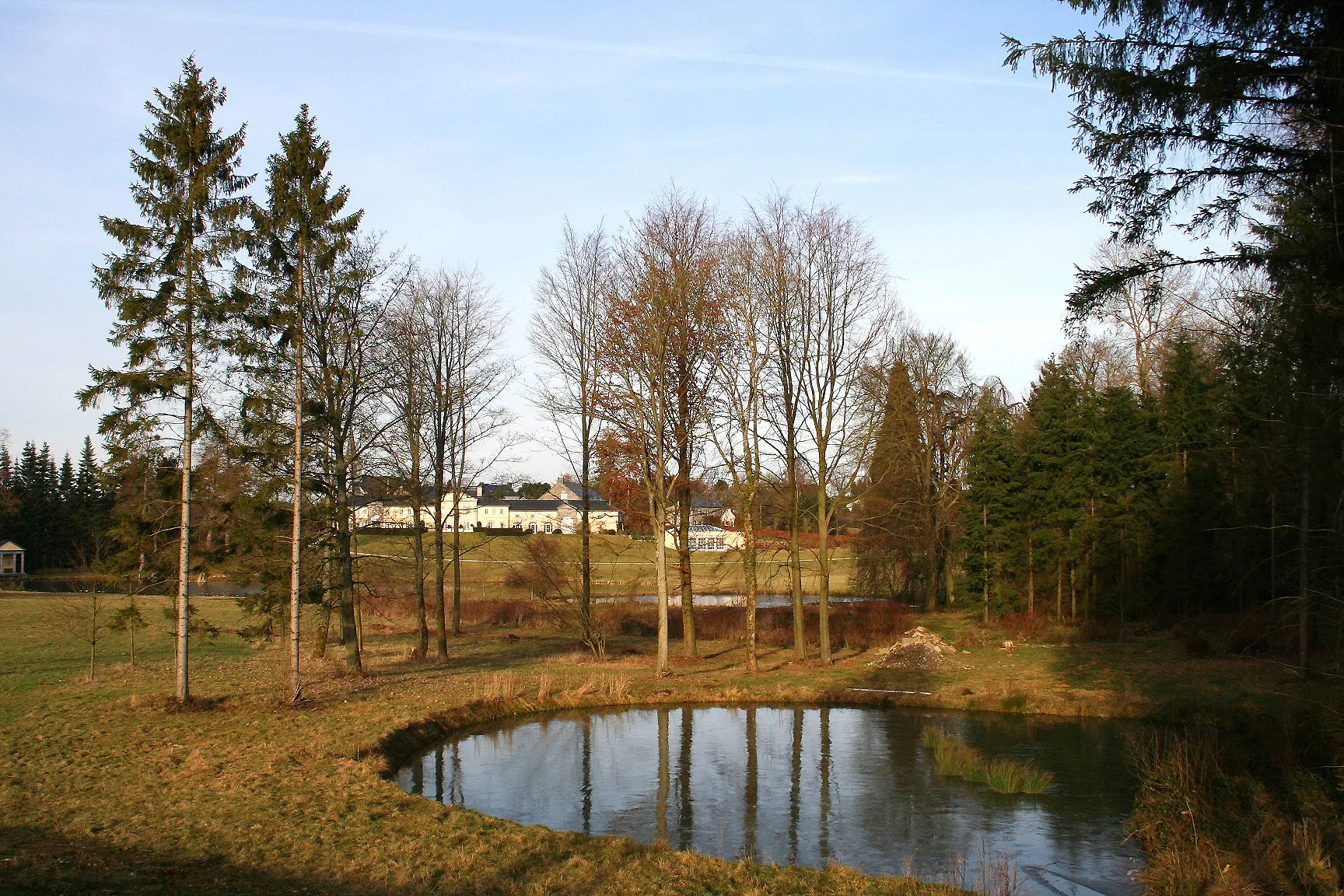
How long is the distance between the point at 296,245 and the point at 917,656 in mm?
17753

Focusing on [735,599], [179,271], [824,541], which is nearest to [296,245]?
[179,271]

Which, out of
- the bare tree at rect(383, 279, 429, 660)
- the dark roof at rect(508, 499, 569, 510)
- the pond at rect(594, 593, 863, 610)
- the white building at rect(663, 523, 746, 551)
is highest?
the bare tree at rect(383, 279, 429, 660)

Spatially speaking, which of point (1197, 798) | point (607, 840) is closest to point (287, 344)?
point (607, 840)

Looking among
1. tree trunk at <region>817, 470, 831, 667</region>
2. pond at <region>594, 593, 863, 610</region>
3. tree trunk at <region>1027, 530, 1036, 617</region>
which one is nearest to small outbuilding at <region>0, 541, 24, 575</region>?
pond at <region>594, 593, 863, 610</region>

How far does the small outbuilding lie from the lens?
59.8 meters

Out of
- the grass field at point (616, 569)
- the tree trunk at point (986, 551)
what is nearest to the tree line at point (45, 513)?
the grass field at point (616, 569)

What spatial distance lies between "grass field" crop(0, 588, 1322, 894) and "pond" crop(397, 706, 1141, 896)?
1.21 m

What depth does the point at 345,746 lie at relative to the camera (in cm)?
1320

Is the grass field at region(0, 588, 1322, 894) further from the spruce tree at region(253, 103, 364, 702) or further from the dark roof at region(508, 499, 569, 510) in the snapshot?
the dark roof at region(508, 499, 569, 510)

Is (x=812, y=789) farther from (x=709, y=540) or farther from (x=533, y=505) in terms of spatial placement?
(x=533, y=505)

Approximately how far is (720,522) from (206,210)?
618 inches

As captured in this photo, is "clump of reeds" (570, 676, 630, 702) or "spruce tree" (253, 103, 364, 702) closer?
"spruce tree" (253, 103, 364, 702)

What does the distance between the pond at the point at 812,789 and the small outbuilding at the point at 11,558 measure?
58.5 metres

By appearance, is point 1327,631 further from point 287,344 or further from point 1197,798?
point 287,344
